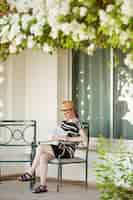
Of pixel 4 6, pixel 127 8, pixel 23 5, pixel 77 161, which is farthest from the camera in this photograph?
pixel 77 161

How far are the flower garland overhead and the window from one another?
14.5ft

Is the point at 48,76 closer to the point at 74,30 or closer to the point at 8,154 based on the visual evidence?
the point at 8,154

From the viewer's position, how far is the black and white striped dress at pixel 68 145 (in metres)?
5.72

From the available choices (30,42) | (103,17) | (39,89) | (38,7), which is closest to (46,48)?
(30,42)

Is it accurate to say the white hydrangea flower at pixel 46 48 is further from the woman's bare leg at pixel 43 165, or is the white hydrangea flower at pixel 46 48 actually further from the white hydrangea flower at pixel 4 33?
the woman's bare leg at pixel 43 165

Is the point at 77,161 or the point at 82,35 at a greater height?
the point at 82,35

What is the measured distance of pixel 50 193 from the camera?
564 cm

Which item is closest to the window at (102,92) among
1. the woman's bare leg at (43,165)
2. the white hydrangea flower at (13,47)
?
the woman's bare leg at (43,165)

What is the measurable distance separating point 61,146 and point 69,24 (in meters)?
4.42

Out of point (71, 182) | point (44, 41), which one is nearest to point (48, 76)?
point (71, 182)

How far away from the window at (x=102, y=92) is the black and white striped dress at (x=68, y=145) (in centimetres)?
50

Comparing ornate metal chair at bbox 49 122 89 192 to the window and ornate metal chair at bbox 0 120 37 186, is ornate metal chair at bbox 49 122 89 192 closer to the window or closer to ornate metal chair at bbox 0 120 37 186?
the window

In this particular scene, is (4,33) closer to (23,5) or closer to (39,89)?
(23,5)

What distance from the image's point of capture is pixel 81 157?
6.21 metres
